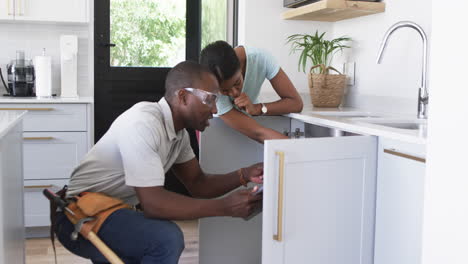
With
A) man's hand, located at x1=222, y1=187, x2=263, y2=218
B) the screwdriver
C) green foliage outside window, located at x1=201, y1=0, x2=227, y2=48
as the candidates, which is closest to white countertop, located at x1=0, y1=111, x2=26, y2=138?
the screwdriver

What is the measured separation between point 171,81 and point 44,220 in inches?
81.5

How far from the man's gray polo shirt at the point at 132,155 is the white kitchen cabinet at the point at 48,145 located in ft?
5.50

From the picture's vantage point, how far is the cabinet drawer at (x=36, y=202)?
3.61m

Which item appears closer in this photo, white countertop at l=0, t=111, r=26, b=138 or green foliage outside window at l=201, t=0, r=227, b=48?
Result: white countertop at l=0, t=111, r=26, b=138

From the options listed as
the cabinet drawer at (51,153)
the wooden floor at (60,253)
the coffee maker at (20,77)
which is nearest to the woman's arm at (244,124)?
the wooden floor at (60,253)

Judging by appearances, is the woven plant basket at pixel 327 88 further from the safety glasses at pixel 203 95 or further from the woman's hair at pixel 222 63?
the safety glasses at pixel 203 95

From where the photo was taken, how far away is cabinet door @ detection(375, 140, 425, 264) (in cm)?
172

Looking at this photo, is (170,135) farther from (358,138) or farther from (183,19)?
(183,19)

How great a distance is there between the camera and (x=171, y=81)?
201 centimetres

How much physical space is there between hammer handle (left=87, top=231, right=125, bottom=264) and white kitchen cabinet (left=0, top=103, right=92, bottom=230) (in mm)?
1944

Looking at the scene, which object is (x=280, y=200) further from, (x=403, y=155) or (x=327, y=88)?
(x=327, y=88)

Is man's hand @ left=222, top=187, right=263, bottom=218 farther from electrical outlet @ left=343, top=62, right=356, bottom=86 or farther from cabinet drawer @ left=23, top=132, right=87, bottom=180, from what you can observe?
cabinet drawer @ left=23, top=132, right=87, bottom=180

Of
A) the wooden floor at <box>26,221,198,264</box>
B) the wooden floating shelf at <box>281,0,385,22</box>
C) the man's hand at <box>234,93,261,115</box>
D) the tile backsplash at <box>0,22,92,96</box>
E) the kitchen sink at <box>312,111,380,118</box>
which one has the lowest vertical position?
the wooden floor at <box>26,221,198,264</box>

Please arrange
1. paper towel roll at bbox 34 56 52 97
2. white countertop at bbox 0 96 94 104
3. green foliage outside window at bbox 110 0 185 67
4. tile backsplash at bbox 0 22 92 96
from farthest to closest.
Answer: green foliage outside window at bbox 110 0 185 67
tile backsplash at bbox 0 22 92 96
paper towel roll at bbox 34 56 52 97
white countertop at bbox 0 96 94 104
